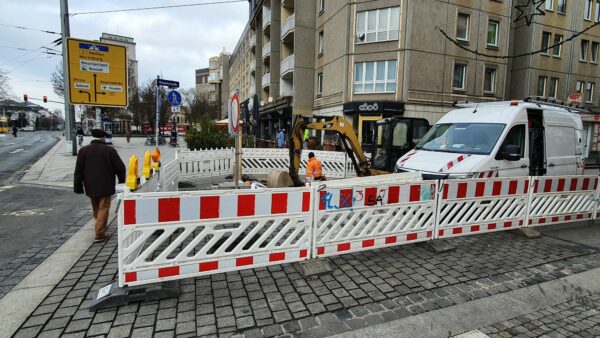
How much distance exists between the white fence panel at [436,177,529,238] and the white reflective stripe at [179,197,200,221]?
357 cm

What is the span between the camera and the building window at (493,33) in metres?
22.0

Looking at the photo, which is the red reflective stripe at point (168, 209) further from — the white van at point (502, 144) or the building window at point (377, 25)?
the building window at point (377, 25)

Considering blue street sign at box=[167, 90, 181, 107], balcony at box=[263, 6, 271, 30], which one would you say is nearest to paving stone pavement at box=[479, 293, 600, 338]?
blue street sign at box=[167, 90, 181, 107]

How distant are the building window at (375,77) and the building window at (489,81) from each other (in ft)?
24.5

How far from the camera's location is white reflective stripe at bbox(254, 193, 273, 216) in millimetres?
3795

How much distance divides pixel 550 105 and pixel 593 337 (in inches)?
269

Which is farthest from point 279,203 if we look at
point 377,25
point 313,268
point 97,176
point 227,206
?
point 377,25

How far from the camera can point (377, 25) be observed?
2045 cm

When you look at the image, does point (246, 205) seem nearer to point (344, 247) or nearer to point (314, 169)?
point (344, 247)

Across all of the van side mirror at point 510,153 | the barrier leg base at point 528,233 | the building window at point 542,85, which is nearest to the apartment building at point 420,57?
the building window at point 542,85

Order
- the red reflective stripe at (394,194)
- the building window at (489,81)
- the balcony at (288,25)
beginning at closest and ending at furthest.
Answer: the red reflective stripe at (394,194) < the building window at (489,81) < the balcony at (288,25)

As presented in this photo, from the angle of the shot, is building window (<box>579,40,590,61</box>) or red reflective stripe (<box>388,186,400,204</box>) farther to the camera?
building window (<box>579,40,590,61</box>)

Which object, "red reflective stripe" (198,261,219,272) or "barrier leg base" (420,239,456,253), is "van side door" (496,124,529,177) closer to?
"barrier leg base" (420,239,456,253)

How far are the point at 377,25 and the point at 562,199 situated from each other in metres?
17.2
